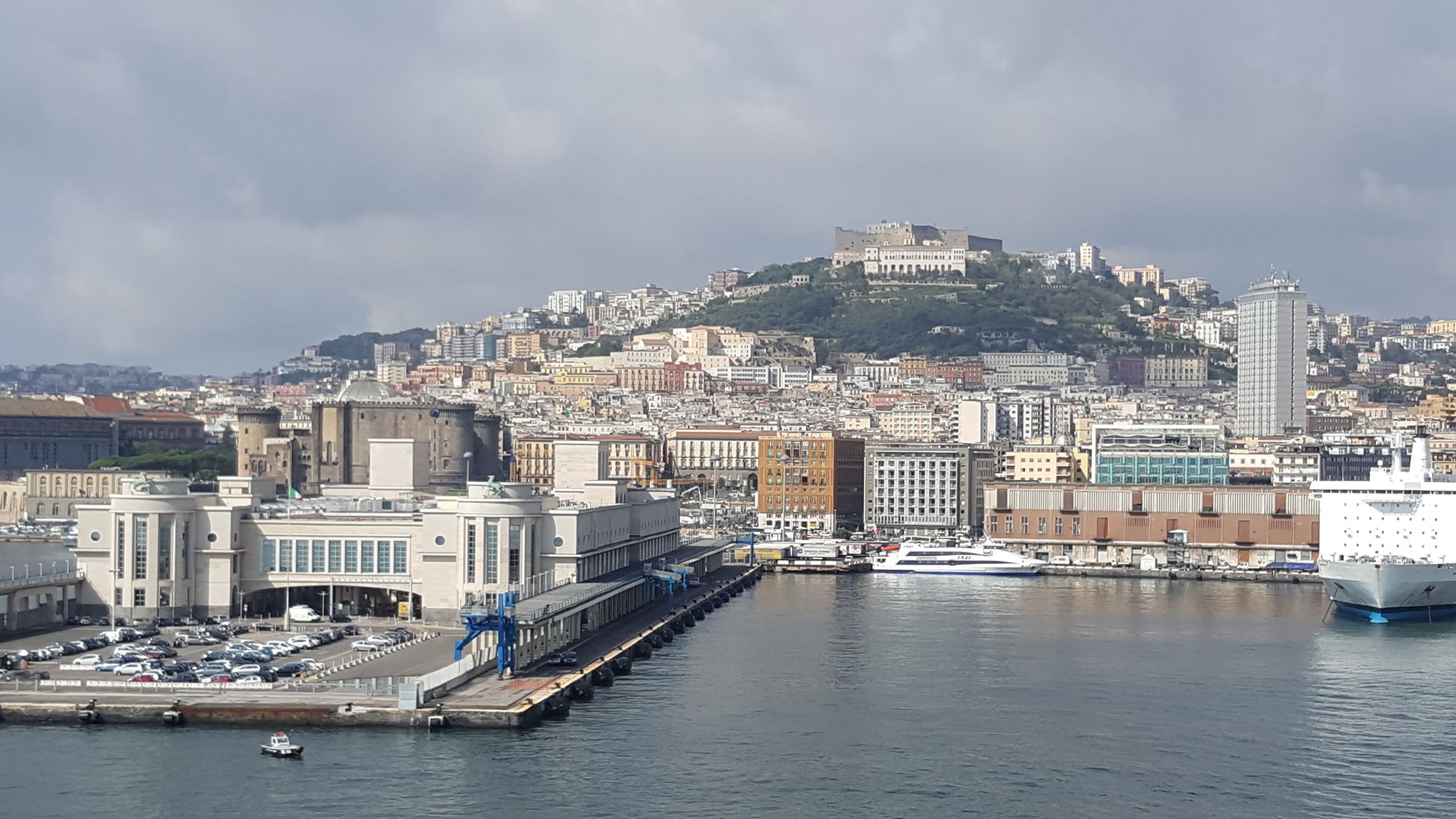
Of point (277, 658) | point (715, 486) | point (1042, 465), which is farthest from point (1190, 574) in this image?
point (277, 658)

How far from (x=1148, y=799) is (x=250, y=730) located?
9.74 metres

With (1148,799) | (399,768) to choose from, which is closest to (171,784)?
(399,768)

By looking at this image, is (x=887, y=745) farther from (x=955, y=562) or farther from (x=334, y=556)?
(x=955, y=562)

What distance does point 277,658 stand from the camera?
2575 cm

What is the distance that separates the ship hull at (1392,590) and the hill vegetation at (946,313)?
8616 cm

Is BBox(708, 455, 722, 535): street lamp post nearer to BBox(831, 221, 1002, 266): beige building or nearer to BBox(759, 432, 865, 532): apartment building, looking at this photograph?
BBox(759, 432, 865, 532): apartment building

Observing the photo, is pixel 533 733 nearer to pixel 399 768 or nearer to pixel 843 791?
pixel 399 768

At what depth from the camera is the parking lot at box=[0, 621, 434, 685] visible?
24344 millimetres

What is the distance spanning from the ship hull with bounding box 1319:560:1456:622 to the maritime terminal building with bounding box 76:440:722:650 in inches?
586

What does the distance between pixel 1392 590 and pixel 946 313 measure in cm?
9390

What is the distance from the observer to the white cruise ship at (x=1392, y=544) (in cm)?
3744

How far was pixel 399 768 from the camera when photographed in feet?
66.7

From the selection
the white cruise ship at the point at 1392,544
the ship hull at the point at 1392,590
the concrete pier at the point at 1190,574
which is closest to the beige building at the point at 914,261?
the concrete pier at the point at 1190,574

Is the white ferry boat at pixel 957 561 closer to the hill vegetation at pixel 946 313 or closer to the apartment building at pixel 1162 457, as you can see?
the apartment building at pixel 1162 457
